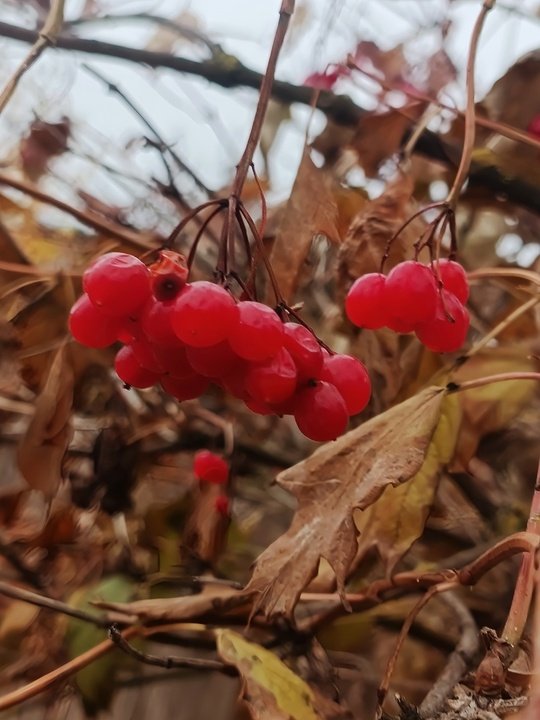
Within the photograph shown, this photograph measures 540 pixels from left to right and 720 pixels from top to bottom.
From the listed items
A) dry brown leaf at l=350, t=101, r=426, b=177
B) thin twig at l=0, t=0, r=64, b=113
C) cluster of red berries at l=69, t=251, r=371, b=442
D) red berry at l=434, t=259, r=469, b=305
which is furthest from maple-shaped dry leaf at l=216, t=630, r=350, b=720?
dry brown leaf at l=350, t=101, r=426, b=177

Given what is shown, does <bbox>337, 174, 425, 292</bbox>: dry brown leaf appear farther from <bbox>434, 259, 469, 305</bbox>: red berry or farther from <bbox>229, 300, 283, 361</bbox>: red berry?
<bbox>229, 300, 283, 361</bbox>: red berry

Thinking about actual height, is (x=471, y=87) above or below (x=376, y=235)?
above

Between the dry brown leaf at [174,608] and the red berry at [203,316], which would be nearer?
the red berry at [203,316]

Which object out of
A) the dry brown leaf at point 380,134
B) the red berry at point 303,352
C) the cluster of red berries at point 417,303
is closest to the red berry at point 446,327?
the cluster of red berries at point 417,303

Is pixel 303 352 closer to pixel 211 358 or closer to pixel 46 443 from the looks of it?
pixel 211 358

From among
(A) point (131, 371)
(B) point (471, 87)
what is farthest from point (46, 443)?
(B) point (471, 87)

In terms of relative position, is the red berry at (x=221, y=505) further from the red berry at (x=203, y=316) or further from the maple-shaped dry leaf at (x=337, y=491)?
the red berry at (x=203, y=316)

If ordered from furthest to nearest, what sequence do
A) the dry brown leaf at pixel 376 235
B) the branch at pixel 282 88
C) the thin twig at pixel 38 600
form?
1. the branch at pixel 282 88
2. the dry brown leaf at pixel 376 235
3. the thin twig at pixel 38 600
